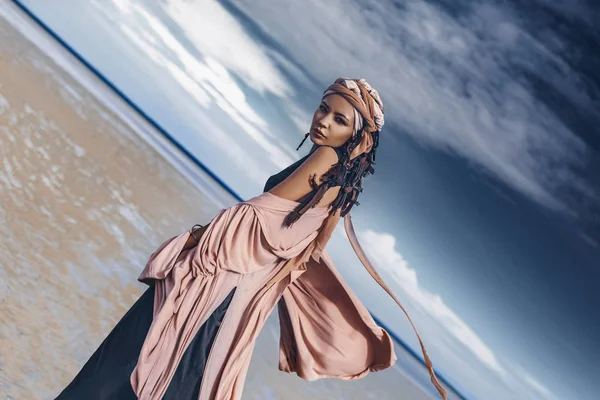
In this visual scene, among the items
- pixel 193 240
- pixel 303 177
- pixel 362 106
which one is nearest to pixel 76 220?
pixel 193 240

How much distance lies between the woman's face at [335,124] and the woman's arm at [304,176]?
0.17 feet

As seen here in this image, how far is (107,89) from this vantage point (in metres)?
7.91

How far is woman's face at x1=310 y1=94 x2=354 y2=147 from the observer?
3.03 metres

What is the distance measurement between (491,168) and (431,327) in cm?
110

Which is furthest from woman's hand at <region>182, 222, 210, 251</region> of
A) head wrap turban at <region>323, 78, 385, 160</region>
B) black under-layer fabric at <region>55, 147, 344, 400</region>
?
head wrap turban at <region>323, 78, 385, 160</region>

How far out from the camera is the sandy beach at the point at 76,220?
3.60 metres

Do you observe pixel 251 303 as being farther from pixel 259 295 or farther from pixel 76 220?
pixel 76 220

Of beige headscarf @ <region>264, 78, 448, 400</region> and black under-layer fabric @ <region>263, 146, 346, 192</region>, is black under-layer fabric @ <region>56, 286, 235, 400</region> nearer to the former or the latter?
beige headscarf @ <region>264, 78, 448, 400</region>

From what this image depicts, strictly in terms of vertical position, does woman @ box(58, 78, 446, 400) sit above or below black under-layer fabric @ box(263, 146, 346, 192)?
below

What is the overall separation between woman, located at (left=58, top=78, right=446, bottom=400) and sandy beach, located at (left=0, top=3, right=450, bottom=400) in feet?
2.19

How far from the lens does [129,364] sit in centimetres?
282

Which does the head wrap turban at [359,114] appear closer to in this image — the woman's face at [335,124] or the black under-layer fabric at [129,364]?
the woman's face at [335,124]

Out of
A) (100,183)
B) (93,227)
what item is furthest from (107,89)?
(93,227)

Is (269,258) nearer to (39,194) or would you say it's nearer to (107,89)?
(39,194)
